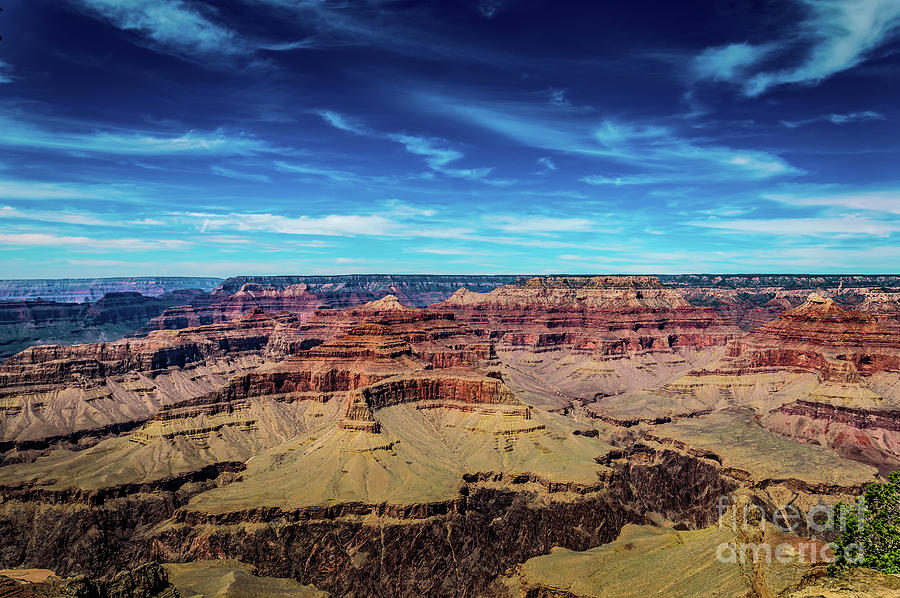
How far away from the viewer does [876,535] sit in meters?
36.8

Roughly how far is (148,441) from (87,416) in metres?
57.3

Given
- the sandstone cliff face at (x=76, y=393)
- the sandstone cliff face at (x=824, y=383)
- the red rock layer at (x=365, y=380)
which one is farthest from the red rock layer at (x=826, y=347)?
the sandstone cliff face at (x=76, y=393)

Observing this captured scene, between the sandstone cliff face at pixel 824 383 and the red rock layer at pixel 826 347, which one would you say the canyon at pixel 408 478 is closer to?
the sandstone cliff face at pixel 824 383

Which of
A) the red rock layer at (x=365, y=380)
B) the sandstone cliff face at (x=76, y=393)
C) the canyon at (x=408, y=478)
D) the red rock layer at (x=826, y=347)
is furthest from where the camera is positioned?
the red rock layer at (x=826, y=347)

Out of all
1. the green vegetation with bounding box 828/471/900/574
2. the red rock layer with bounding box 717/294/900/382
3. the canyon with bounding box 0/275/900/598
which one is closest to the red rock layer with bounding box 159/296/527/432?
the canyon with bounding box 0/275/900/598

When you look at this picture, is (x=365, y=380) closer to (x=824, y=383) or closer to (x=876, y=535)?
(x=876, y=535)

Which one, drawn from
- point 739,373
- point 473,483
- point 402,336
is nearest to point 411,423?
point 473,483

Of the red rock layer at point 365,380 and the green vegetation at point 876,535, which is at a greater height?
the green vegetation at point 876,535

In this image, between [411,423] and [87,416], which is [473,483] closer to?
[411,423]

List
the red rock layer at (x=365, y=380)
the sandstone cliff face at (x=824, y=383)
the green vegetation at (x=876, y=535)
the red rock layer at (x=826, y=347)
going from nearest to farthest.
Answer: the green vegetation at (x=876, y=535) < the red rock layer at (x=365, y=380) < the sandstone cliff face at (x=824, y=383) < the red rock layer at (x=826, y=347)

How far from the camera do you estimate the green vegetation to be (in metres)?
34.8

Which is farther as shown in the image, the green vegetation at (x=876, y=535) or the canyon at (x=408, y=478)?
the canyon at (x=408, y=478)

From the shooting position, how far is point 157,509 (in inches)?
3851

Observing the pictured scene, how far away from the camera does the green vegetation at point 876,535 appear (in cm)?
3478
